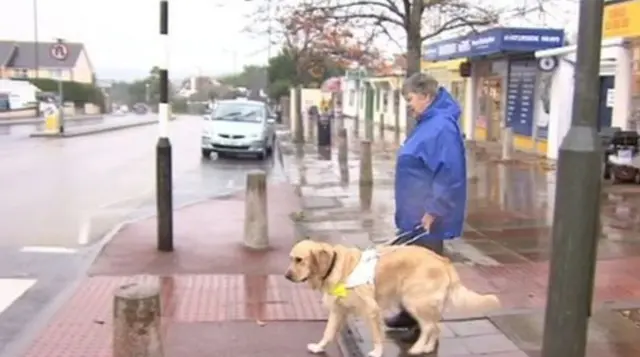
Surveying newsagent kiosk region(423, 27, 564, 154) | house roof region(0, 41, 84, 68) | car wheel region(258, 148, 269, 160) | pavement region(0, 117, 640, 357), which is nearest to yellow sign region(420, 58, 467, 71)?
newsagent kiosk region(423, 27, 564, 154)

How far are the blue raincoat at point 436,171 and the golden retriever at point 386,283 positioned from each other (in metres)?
0.28

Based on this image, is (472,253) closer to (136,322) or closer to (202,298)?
(202,298)

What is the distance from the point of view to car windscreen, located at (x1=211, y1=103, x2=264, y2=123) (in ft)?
77.8

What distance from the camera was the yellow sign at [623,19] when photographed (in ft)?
52.1

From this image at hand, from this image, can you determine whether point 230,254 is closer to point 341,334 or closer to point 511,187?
point 341,334

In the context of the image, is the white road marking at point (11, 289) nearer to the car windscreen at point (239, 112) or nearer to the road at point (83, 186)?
the road at point (83, 186)

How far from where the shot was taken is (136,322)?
3848mm

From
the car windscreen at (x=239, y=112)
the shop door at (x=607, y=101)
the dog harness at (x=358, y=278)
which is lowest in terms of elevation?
the dog harness at (x=358, y=278)

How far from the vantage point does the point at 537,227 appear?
10438 millimetres

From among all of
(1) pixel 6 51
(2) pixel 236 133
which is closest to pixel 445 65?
(2) pixel 236 133

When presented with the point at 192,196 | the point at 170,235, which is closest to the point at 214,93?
the point at 192,196

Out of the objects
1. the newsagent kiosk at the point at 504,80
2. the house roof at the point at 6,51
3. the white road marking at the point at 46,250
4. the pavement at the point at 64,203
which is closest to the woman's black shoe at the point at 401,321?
the pavement at the point at 64,203

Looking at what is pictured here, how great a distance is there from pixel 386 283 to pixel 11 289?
155 inches

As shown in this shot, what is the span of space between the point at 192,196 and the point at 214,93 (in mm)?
82331
